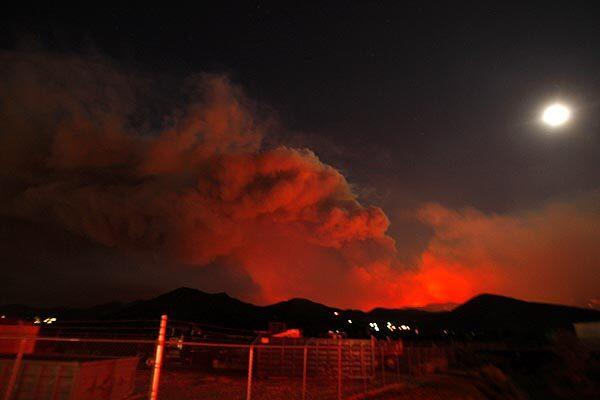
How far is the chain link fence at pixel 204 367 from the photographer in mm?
9172

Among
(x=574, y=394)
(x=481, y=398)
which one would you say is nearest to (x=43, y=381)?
(x=481, y=398)

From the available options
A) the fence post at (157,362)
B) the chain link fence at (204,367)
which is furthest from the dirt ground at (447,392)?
the fence post at (157,362)

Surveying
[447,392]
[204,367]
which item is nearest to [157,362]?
[447,392]

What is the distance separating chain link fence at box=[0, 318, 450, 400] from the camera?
9172 millimetres

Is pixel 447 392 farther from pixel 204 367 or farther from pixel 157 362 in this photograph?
pixel 204 367

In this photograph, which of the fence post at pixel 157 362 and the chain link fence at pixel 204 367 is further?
the chain link fence at pixel 204 367

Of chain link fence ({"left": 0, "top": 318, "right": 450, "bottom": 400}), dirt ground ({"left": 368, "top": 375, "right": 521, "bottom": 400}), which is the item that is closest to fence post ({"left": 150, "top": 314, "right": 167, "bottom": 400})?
chain link fence ({"left": 0, "top": 318, "right": 450, "bottom": 400})

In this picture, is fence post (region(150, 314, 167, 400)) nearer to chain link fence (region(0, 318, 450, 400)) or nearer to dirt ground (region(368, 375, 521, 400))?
chain link fence (region(0, 318, 450, 400))

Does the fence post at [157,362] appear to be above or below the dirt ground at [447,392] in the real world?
above

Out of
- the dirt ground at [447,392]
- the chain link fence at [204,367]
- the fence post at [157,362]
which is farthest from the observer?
the dirt ground at [447,392]

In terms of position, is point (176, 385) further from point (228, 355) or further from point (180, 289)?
point (180, 289)

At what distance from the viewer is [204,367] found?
93.8 ft

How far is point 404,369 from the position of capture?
28031 mm

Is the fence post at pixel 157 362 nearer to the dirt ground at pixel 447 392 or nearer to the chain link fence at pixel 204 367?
the chain link fence at pixel 204 367
